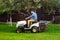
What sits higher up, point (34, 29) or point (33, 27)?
point (33, 27)

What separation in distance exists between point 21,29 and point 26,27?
0.39 meters

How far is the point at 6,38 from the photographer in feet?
40.7

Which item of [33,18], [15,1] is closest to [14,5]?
[15,1]

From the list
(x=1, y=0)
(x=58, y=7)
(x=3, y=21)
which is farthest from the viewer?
(x=3, y=21)

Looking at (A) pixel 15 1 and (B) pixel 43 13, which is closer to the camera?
(A) pixel 15 1

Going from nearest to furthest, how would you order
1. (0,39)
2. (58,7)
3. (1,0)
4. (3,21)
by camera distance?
(0,39), (1,0), (58,7), (3,21)

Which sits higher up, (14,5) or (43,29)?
(14,5)

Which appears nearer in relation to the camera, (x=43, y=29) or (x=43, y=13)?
(x=43, y=29)

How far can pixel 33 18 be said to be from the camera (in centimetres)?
1563

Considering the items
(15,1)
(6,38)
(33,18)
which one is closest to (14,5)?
(15,1)

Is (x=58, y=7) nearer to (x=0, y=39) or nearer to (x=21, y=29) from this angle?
(x=21, y=29)

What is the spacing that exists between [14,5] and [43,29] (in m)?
3.52

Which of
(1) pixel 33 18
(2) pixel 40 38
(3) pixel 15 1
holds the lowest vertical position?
(2) pixel 40 38

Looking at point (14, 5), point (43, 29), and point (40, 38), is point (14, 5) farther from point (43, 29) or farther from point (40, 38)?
point (40, 38)
